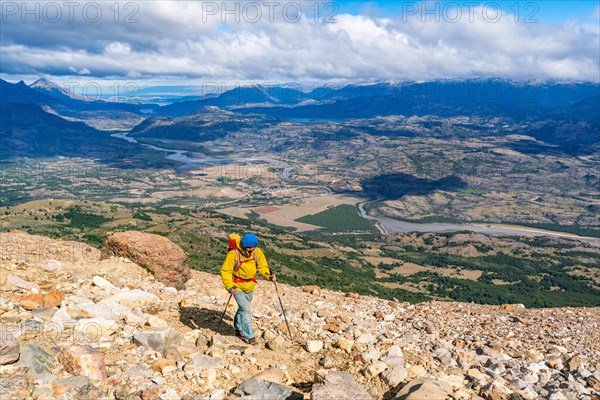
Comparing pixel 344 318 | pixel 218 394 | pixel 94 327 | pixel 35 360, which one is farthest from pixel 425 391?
pixel 94 327

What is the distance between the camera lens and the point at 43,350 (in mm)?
10703

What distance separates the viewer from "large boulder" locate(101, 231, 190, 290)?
67.4 ft

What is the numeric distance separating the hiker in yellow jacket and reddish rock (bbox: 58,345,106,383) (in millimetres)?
4180

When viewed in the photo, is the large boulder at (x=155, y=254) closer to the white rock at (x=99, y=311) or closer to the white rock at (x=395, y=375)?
the white rock at (x=99, y=311)

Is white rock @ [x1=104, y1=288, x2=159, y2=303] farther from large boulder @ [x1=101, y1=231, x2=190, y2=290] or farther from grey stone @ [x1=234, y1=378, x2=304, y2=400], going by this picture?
grey stone @ [x1=234, y1=378, x2=304, y2=400]

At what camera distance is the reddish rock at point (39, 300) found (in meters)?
13.8

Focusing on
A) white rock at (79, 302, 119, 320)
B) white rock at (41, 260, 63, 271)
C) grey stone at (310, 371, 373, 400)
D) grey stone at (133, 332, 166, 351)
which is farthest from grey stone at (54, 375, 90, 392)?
white rock at (41, 260, 63, 271)

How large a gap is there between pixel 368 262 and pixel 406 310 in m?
142

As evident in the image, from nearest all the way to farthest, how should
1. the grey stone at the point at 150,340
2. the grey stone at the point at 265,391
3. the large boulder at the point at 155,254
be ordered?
the grey stone at the point at 265,391, the grey stone at the point at 150,340, the large boulder at the point at 155,254

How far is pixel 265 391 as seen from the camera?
961cm

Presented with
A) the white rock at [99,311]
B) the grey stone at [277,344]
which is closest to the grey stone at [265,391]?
the grey stone at [277,344]

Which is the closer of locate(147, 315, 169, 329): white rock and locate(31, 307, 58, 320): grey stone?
locate(31, 307, 58, 320): grey stone

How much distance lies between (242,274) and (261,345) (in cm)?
228

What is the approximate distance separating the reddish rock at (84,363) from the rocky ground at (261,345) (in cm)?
3
